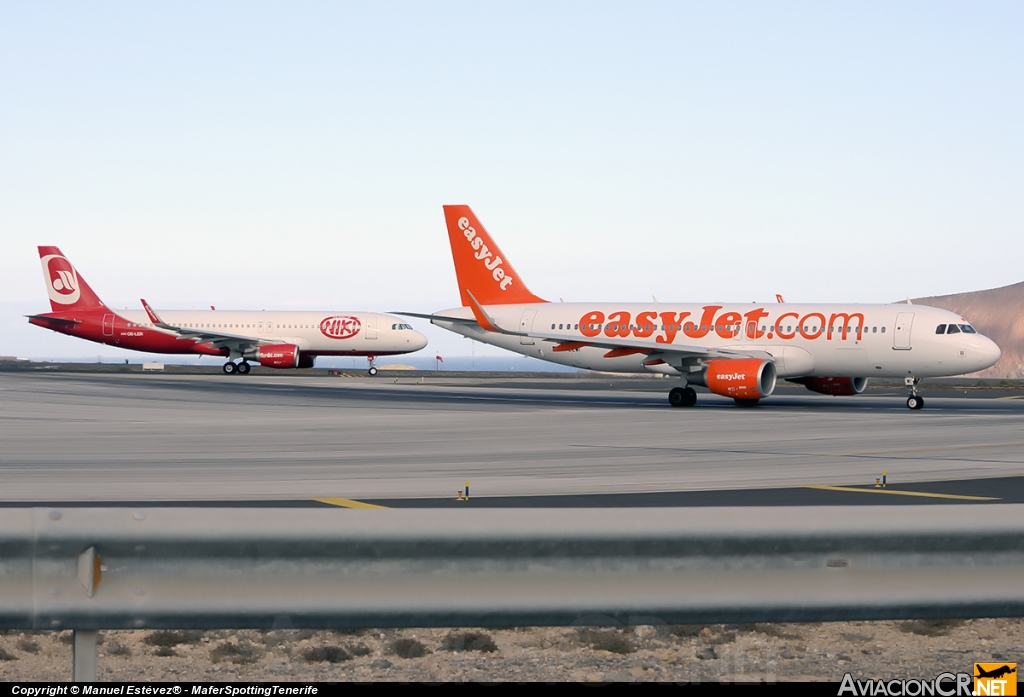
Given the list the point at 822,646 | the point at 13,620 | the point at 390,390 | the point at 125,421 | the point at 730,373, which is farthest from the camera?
the point at 390,390

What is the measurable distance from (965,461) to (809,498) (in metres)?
6.13

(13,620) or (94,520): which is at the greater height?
(94,520)

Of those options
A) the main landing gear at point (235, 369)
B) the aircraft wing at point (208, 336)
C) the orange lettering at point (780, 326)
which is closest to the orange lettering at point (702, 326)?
the orange lettering at point (780, 326)

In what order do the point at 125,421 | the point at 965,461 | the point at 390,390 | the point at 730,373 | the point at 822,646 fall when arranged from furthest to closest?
1. the point at 390,390
2. the point at 730,373
3. the point at 125,421
4. the point at 965,461
5. the point at 822,646

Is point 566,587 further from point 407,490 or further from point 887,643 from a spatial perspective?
point 407,490

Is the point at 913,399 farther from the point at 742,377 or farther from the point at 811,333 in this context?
the point at 742,377

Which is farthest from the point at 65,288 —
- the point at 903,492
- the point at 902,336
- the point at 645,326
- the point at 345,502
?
the point at 903,492

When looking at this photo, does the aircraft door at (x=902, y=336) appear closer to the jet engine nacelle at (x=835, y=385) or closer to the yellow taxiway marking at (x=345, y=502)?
the jet engine nacelle at (x=835, y=385)

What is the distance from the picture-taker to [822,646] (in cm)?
600

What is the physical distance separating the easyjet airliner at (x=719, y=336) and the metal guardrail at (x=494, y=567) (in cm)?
2975

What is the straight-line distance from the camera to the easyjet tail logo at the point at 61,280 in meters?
67.6

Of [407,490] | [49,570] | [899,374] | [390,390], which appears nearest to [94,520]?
[49,570]

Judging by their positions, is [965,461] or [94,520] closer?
[94,520]

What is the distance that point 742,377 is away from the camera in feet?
112
